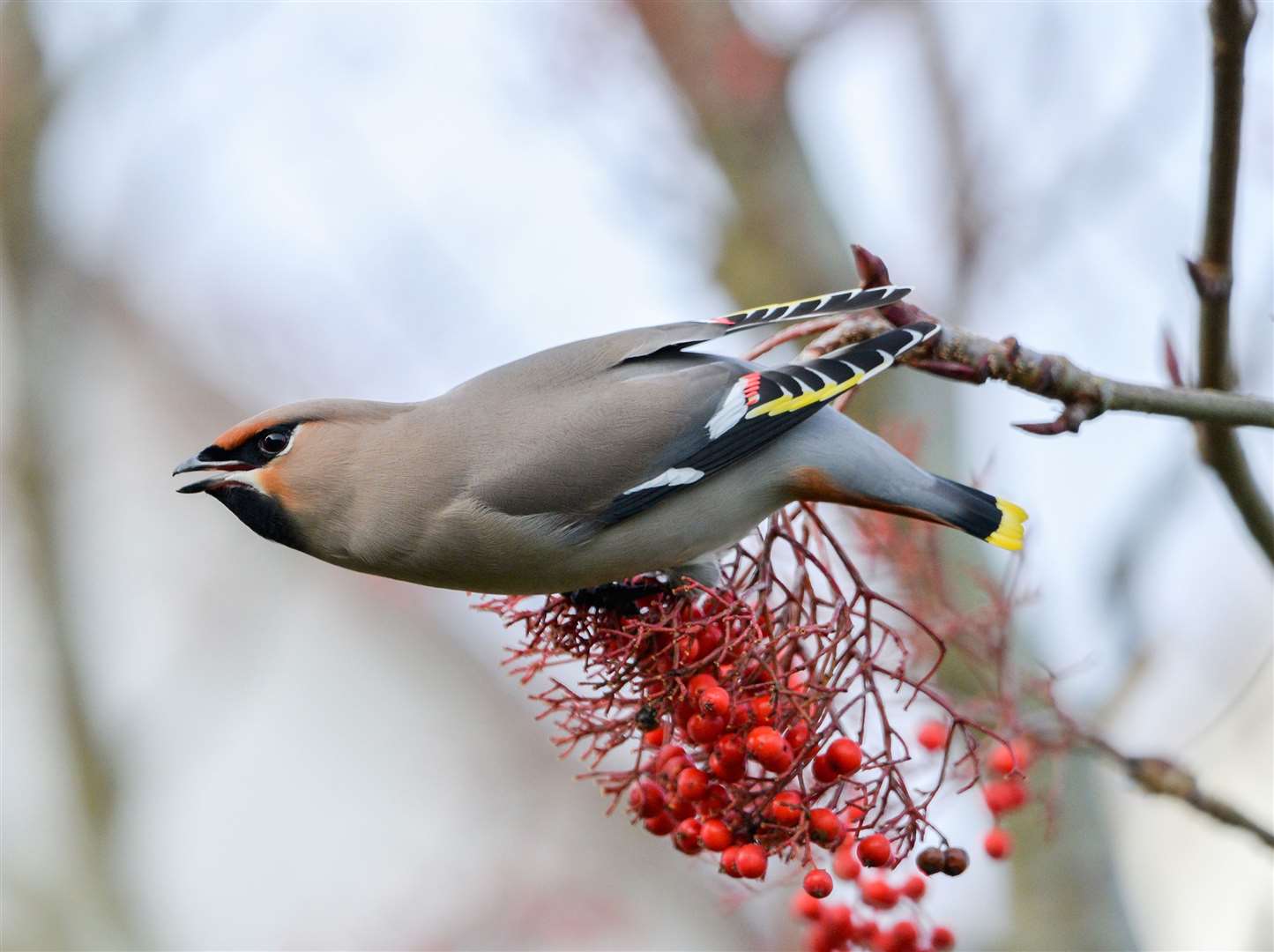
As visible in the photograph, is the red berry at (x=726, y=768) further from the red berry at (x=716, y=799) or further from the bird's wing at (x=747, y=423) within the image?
the bird's wing at (x=747, y=423)

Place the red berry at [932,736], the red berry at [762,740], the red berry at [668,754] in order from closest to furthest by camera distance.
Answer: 1. the red berry at [762,740]
2. the red berry at [668,754]
3. the red berry at [932,736]

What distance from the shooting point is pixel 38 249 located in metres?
6.10

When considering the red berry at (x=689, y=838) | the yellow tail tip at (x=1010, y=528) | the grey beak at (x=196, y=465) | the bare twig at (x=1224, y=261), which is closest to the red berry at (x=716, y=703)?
the red berry at (x=689, y=838)

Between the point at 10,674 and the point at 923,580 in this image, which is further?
the point at 10,674

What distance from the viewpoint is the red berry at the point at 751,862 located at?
2479 millimetres

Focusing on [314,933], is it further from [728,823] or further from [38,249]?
[728,823]

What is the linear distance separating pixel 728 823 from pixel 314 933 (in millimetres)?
8648

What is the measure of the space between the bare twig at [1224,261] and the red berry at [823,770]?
0.87 m

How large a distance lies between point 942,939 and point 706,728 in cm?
98

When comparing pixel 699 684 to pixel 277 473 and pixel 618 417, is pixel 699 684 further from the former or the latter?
pixel 277 473

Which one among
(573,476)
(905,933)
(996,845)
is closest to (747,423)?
(573,476)

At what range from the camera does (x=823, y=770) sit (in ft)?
8.39

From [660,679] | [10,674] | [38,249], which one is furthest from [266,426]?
[10,674]

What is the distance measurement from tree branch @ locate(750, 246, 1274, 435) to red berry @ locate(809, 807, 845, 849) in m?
0.74
